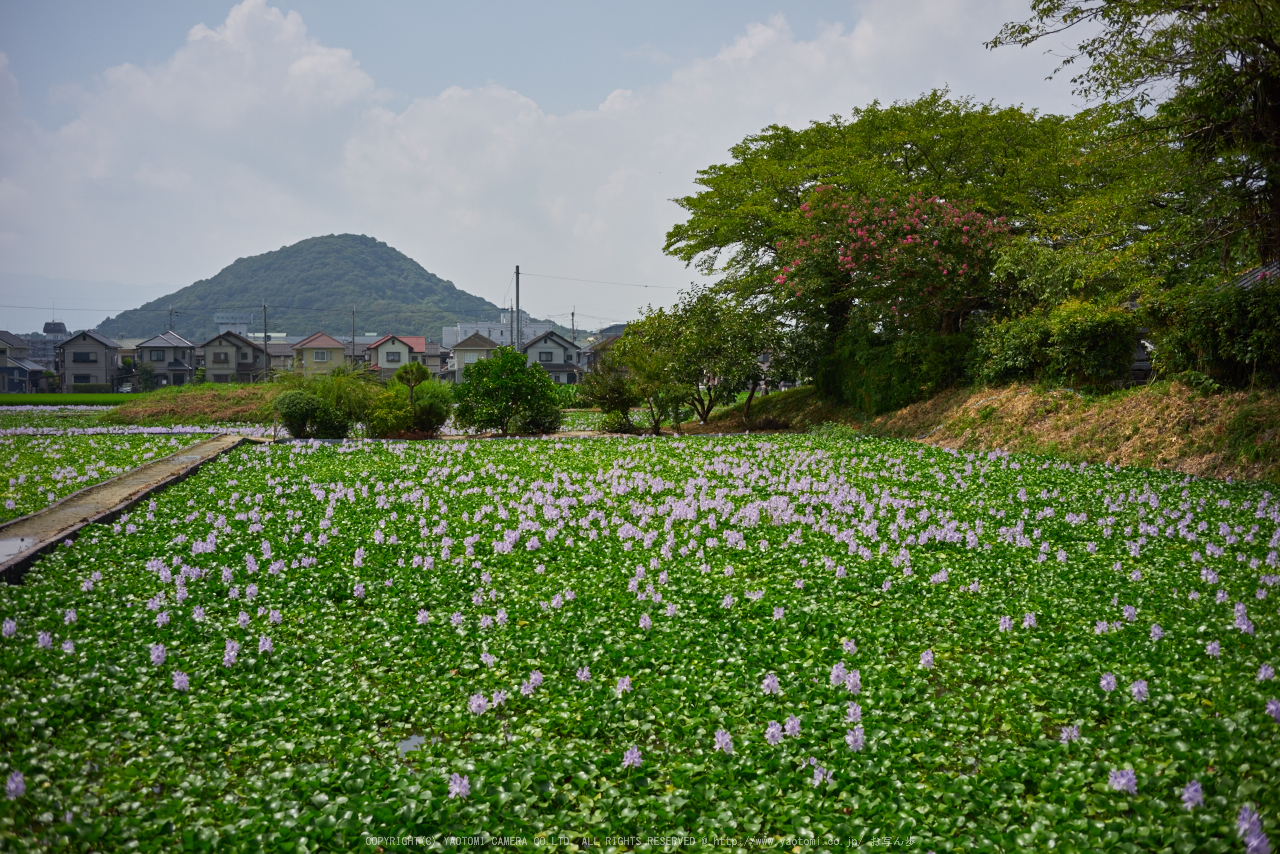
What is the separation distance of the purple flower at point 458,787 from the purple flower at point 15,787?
150 centimetres

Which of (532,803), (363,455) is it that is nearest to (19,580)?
(532,803)

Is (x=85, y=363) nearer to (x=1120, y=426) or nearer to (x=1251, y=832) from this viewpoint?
(x=1120, y=426)

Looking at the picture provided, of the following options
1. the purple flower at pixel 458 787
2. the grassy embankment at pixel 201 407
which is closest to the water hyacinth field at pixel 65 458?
the grassy embankment at pixel 201 407

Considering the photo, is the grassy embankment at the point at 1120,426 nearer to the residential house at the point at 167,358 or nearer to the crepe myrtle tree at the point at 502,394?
the crepe myrtle tree at the point at 502,394

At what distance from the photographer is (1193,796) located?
8.20 ft

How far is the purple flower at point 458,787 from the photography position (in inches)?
106

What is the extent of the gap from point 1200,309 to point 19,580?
13.9m

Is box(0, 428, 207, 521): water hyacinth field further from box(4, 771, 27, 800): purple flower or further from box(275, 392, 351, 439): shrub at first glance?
box(4, 771, 27, 800): purple flower

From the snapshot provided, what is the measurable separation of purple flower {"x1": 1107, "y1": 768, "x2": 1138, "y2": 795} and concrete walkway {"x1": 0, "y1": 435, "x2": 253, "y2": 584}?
6.64 metres

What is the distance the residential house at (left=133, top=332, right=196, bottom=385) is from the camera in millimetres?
57281

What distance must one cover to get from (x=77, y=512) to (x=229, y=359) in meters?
58.8

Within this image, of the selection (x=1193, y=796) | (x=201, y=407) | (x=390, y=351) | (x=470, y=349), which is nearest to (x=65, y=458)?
(x=201, y=407)

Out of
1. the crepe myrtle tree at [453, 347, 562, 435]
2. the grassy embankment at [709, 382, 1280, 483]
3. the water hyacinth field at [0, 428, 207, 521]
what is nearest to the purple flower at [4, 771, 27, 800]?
the water hyacinth field at [0, 428, 207, 521]

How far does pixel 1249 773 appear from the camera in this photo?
273 cm
